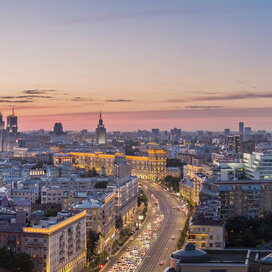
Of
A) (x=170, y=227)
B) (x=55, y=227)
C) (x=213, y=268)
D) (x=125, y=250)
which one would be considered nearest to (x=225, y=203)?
(x=170, y=227)

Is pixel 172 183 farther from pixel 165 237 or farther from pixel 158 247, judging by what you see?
pixel 158 247

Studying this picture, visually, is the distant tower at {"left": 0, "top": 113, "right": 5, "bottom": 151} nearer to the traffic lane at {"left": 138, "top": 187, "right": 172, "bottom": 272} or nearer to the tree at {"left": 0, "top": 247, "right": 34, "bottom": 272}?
the traffic lane at {"left": 138, "top": 187, "right": 172, "bottom": 272}

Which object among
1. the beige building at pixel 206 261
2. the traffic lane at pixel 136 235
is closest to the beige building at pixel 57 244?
Answer: the traffic lane at pixel 136 235

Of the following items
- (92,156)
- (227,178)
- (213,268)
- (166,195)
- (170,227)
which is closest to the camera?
(213,268)

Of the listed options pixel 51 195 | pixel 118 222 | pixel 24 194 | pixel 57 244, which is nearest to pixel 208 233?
pixel 57 244

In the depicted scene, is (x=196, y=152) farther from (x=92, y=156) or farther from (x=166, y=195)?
(x=166, y=195)
